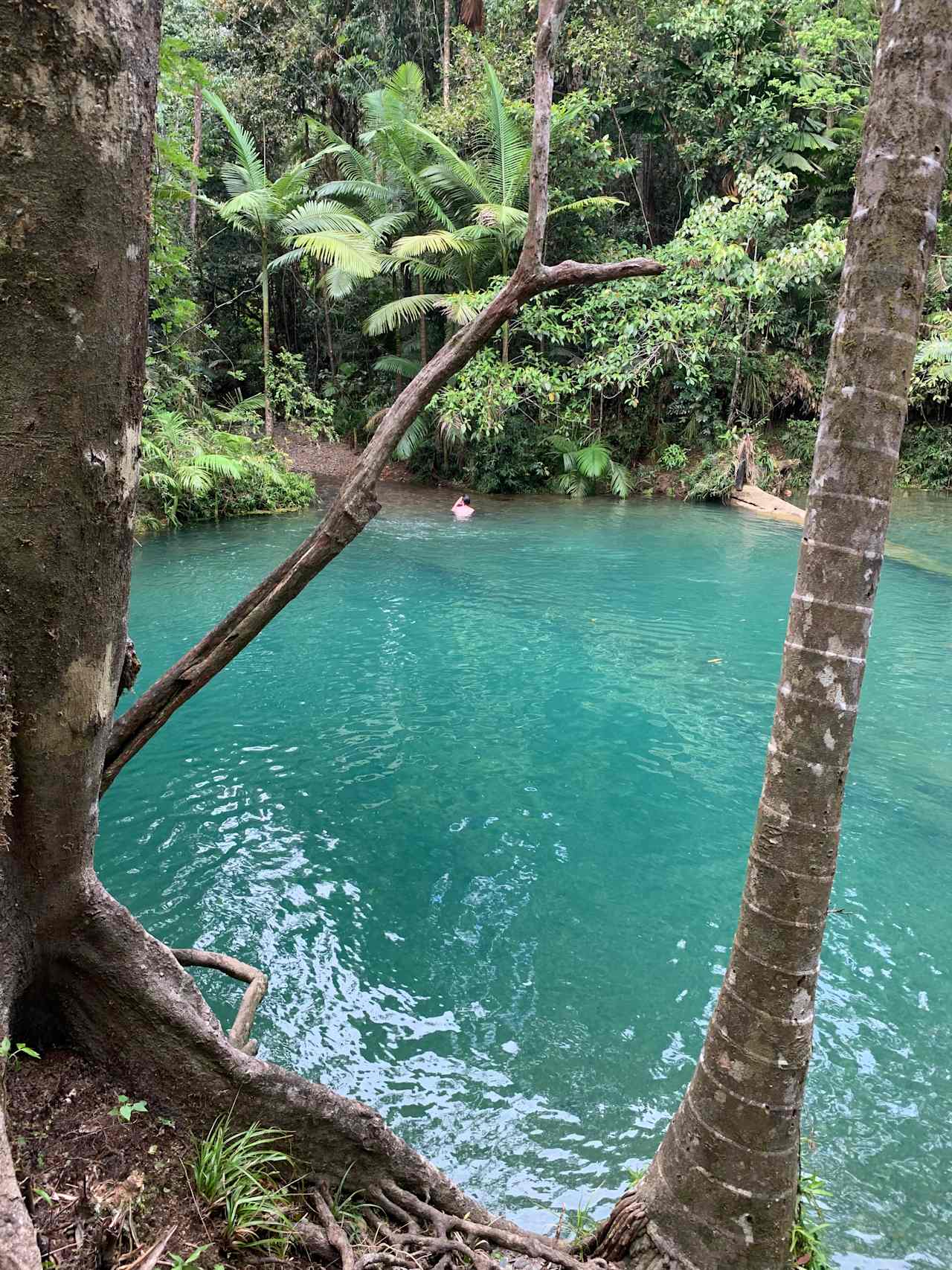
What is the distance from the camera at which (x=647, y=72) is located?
61.3 feet

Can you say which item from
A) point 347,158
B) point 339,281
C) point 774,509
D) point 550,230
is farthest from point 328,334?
point 774,509

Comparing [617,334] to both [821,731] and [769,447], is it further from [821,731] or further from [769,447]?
[821,731]

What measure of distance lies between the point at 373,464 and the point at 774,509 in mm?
16256

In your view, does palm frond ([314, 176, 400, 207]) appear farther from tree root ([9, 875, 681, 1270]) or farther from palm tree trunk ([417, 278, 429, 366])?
tree root ([9, 875, 681, 1270])

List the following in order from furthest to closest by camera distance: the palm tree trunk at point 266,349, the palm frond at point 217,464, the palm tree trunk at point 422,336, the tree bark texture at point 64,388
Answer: the palm tree trunk at point 422,336 < the palm tree trunk at point 266,349 < the palm frond at point 217,464 < the tree bark texture at point 64,388

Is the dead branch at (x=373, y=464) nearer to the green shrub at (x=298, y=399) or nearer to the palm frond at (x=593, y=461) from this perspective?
the green shrub at (x=298, y=399)

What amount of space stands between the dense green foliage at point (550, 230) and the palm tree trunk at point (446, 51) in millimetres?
332

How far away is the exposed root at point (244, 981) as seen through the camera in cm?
233

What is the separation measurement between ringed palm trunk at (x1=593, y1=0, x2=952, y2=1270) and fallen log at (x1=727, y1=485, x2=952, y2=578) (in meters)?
12.6

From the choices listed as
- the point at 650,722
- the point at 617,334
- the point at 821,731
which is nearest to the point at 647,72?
the point at 617,334

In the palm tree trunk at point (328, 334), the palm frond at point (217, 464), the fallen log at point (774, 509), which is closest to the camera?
the fallen log at point (774, 509)

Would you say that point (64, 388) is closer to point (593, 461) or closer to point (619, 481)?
point (593, 461)

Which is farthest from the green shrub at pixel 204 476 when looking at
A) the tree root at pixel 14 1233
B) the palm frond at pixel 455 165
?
the tree root at pixel 14 1233

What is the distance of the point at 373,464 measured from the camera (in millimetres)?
2713
